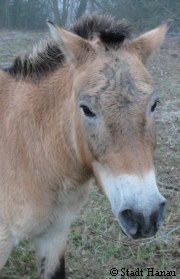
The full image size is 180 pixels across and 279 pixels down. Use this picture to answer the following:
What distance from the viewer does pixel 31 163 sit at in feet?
9.53

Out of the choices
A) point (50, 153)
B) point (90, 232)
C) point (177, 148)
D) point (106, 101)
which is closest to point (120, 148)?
point (106, 101)

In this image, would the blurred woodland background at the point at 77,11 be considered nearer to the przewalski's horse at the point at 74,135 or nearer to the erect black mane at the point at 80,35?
the erect black mane at the point at 80,35

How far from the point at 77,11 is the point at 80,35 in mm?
11250

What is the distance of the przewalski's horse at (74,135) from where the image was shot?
2232mm

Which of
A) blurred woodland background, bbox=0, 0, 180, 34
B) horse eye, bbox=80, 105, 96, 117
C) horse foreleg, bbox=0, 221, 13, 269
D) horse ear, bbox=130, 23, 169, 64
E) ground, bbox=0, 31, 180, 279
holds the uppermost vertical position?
horse ear, bbox=130, 23, 169, 64

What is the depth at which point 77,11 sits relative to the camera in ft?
44.8

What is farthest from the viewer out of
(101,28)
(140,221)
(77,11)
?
(77,11)

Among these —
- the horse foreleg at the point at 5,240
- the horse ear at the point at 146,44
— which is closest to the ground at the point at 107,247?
the horse ear at the point at 146,44

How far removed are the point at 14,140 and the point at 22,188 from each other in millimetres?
320

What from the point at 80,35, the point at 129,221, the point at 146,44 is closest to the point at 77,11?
the point at 80,35

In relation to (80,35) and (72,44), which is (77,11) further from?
(72,44)

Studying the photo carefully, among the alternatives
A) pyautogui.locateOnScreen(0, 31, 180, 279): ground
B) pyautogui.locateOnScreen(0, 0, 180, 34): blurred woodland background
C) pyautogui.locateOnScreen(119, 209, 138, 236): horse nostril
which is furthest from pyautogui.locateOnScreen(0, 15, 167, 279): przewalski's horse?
pyautogui.locateOnScreen(0, 0, 180, 34): blurred woodland background

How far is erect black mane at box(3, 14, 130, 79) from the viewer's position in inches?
103

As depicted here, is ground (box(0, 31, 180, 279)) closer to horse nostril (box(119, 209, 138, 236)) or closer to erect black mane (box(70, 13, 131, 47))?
erect black mane (box(70, 13, 131, 47))
